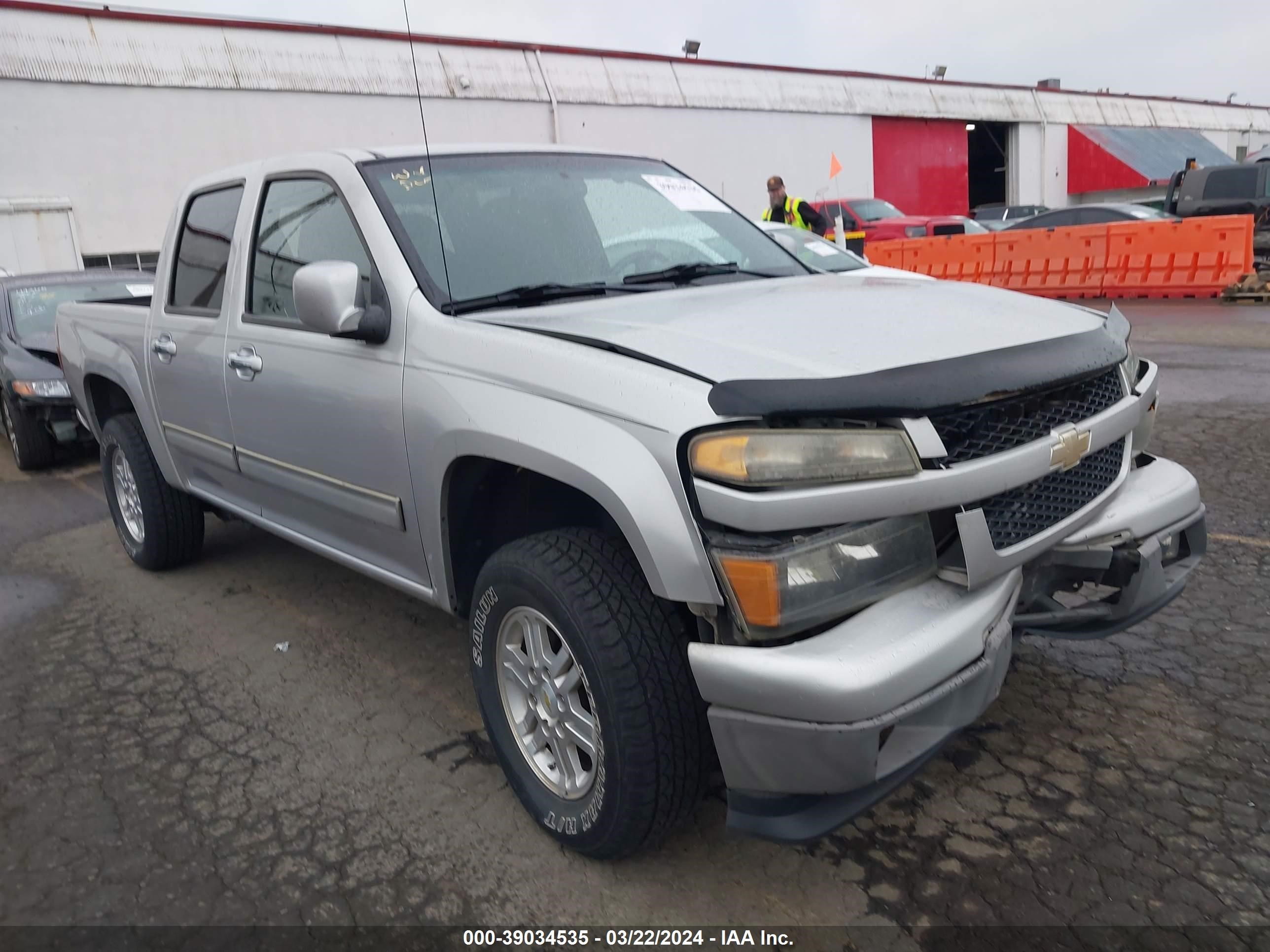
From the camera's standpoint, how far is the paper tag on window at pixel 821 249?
7.91 m

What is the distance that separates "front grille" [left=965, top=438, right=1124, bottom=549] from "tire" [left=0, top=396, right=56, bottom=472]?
8.05m

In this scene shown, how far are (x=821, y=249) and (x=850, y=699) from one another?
651 centimetres

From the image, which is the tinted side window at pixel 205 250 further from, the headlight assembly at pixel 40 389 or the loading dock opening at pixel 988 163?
the loading dock opening at pixel 988 163

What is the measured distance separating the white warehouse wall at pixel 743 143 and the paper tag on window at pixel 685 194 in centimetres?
1998

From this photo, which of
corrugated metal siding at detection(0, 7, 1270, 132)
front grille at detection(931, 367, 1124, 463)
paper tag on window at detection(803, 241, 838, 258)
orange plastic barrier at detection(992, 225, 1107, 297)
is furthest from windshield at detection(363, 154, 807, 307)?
corrugated metal siding at detection(0, 7, 1270, 132)

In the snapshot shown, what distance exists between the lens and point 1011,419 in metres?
2.33

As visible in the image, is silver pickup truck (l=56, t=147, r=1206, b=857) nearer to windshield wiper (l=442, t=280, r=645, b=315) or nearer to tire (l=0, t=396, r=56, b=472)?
windshield wiper (l=442, t=280, r=645, b=315)

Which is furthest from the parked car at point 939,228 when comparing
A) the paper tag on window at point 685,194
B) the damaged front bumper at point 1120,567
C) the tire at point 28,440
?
the damaged front bumper at point 1120,567

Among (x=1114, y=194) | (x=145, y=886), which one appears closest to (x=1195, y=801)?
(x=145, y=886)

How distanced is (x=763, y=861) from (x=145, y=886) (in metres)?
1.62

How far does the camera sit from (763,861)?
8.48ft

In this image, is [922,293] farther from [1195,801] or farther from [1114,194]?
[1114,194]

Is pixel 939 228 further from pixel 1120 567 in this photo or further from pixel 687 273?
pixel 1120 567

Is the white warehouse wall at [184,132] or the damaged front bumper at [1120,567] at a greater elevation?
the white warehouse wall at [184,132]
